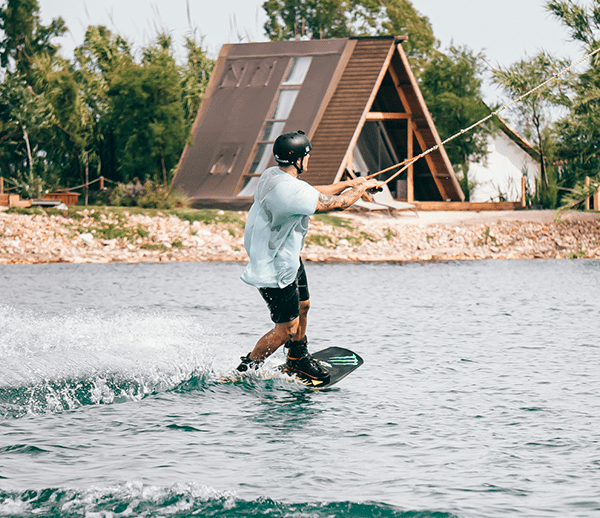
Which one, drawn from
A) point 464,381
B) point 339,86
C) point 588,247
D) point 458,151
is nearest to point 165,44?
point 339,86

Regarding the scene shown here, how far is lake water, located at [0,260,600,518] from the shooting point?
5.44m

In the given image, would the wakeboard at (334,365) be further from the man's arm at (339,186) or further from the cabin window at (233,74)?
the cabin window at (233,74)

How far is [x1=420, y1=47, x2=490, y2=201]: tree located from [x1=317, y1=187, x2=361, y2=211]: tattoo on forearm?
90.4ft

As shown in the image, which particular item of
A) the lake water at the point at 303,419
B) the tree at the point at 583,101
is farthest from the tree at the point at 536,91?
the lake water at the point at 303,419

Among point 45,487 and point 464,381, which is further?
point 464,381

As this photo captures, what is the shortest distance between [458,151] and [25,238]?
1761 cm

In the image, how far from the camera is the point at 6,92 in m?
34.7

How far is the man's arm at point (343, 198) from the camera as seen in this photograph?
756cm

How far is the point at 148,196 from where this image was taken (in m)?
28.8

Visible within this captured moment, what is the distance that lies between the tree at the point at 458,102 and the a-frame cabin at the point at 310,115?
2.77 metres

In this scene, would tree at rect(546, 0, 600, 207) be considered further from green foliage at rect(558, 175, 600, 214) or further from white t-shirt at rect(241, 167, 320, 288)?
white t-shirt at rect(241, 167, 320, 288)

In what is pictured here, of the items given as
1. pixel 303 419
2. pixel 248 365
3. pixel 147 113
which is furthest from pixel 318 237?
pixel 303 419

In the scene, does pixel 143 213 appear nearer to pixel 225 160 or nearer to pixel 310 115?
pixel 225 160

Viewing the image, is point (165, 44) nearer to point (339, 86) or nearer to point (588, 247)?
point (339, 86)
